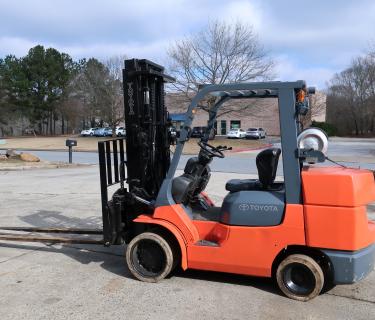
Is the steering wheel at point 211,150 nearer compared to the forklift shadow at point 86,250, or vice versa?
the steering wheel at point 211,150

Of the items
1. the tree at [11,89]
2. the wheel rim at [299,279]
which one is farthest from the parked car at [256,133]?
the wheel rim at [299,279]

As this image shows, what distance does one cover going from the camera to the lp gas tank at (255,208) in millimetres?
4855

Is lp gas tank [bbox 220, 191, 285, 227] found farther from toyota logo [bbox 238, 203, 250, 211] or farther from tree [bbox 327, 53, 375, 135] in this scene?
tree [bbox 327, 53, 375, 135]

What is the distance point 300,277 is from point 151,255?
1689 millimetres

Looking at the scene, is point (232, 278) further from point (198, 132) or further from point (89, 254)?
point (89, 254)

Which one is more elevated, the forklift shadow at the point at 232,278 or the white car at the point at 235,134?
Answer: the white car at the point at 235,134

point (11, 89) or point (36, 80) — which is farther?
point (36, 80)

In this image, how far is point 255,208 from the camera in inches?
194

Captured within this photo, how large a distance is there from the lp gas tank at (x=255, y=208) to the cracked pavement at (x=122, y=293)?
791 mm

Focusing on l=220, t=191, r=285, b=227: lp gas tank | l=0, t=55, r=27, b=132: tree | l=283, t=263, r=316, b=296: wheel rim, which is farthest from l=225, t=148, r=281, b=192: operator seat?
l=0, t=55, r=27, b=132: tree

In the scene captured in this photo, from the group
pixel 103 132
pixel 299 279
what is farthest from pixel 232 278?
pixel 103 132

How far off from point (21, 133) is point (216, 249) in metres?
85.7

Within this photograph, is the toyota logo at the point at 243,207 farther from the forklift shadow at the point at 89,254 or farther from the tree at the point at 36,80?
the tree at the point at 36,80

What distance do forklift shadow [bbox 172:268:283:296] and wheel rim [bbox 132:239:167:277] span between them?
1.01ft
